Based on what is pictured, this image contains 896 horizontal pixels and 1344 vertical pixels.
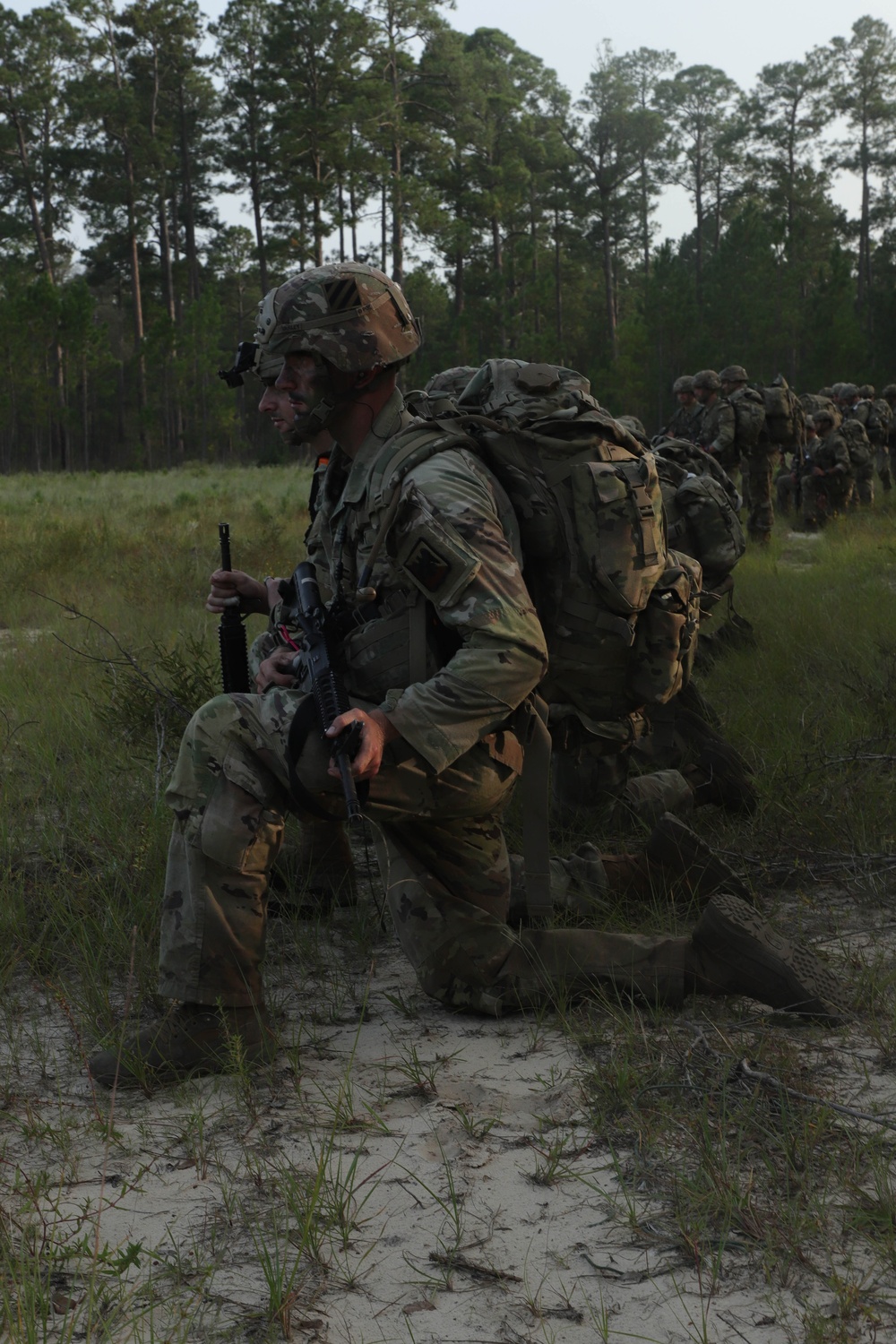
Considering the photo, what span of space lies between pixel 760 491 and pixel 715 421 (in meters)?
1.07

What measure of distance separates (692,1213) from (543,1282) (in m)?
0.29

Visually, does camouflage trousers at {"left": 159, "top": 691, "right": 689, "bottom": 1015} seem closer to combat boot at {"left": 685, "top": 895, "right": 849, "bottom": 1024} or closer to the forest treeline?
combat boot at {"left": 685, "top": 895, "right": 849, "bottom": 1024}

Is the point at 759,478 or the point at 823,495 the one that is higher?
the point at 759,478

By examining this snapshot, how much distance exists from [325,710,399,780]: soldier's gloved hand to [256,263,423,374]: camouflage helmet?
958mm

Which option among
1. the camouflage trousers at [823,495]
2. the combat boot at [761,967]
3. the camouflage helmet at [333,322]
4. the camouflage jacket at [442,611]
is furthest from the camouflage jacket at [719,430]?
the combat boot at [761,967]

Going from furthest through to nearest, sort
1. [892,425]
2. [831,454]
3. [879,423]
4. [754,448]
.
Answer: [892,425]
[879,423]
[831,454]
[754,448]

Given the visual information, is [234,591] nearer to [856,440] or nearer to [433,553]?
[433,553]

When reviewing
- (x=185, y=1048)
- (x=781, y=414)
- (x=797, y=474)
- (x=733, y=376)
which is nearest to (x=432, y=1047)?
(x=185, y=1048)

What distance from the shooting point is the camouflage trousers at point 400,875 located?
8.55ft

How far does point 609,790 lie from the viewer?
4191mm

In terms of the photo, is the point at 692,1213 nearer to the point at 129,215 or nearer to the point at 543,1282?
the point at 543,1282

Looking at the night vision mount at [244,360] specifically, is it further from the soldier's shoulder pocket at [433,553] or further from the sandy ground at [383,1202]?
the sandy ground at [383,1202]

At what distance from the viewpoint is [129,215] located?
36.1 meters

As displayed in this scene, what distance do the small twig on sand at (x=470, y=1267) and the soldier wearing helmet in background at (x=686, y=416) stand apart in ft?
34.8
